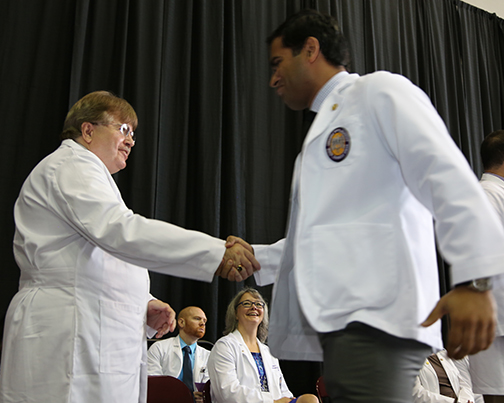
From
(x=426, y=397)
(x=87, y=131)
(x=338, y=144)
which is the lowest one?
(x=426, y=397)

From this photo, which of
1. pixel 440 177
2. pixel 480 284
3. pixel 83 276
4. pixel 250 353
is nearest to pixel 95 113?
pixel 83 276

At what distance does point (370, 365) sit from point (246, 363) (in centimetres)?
296

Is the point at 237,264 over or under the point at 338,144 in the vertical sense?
under

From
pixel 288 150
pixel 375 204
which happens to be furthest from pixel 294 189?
pixel 288 150

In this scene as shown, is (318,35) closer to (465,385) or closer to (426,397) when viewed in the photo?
(426,397)

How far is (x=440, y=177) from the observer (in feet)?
3.64

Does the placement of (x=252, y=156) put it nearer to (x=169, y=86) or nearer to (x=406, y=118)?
Answer: (x=169, y=86)

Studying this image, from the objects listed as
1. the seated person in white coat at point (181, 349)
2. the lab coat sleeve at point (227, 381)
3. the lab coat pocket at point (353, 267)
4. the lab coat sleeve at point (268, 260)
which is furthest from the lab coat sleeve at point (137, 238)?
the seated person in white coat at point (181, 349)

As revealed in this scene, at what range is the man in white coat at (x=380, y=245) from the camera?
105 centimetres

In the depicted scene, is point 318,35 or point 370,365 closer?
point 370,365

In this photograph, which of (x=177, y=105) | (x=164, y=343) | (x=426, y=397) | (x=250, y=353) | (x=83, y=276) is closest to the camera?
(x=83, y=276)

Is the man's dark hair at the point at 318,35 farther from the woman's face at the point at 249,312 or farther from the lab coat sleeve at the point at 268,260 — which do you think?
the woman's face at the point at 249,312

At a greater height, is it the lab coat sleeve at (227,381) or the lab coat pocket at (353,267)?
the lab coat pocket at (353,267)

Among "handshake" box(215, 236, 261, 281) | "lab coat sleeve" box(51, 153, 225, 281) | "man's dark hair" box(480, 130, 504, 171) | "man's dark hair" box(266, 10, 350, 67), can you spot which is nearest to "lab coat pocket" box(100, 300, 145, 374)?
"lab coat sleeve" box(51, 153, 225, 281)
